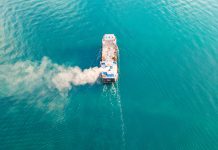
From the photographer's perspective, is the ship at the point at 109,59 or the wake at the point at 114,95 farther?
the ship at the point at 109,59

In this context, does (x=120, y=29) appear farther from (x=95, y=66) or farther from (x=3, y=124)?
(x=3, y=124)

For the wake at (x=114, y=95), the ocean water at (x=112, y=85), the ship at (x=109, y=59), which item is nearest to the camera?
the ocean water at (x=112, y=85)

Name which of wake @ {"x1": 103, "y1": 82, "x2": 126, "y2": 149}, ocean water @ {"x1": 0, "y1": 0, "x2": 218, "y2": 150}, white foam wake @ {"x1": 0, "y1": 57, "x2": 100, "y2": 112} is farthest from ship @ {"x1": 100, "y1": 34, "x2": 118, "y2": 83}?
white foam wake @ {"x1": 0, "y1": 57, "x2": 100, "y2": 112}

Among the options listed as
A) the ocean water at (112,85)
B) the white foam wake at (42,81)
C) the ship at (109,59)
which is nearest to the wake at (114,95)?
the ocean water at (112,85)

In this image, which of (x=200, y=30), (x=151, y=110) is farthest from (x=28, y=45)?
(x=200, y=30)

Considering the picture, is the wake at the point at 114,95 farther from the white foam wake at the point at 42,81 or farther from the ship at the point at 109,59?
the white foam wake at the point at 42,81
